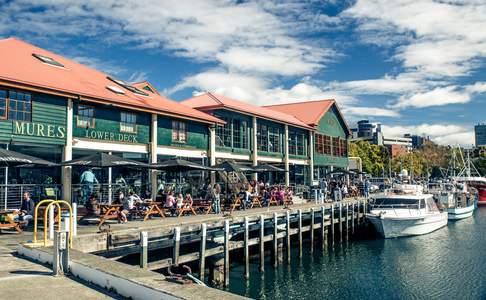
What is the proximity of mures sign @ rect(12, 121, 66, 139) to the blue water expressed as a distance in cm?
960

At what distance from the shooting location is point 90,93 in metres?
19.9

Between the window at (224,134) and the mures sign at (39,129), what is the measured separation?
12543 millimetres

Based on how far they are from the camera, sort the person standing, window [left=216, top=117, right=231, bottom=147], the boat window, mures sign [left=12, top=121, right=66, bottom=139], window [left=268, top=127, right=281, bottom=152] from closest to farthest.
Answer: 1. mures sign [left=12, top=121, right=66, bottom=139]
2. the person standing
3. the boat window
4. window [left=216, top=117, right=231, bottom=147]
5. window [left=268, top=127, right=281, bottom=152]

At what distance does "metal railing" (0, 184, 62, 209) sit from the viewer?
16.7m

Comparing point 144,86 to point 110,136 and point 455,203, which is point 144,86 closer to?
point 110,136

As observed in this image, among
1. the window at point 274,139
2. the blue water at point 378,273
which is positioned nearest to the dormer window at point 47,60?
the blue water at point 378,273

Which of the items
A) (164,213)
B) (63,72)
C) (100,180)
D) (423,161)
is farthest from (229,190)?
(423,161)

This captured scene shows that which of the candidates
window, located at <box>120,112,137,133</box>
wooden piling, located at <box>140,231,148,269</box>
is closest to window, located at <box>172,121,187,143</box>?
window, located at <box>120,112,137,133</box>

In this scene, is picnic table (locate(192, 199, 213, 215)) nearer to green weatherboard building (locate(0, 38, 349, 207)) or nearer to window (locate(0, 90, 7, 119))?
green weatherboard building (locate(0, 38, 349, 207))

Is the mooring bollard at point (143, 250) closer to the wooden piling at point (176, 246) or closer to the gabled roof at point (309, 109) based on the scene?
the wooden piling at point (176, 246)

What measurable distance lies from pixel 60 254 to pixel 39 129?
1082cm

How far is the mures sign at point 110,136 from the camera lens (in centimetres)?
2048

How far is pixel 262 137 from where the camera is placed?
114ft

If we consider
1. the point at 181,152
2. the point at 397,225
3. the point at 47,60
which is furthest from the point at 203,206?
the point at 397,225
